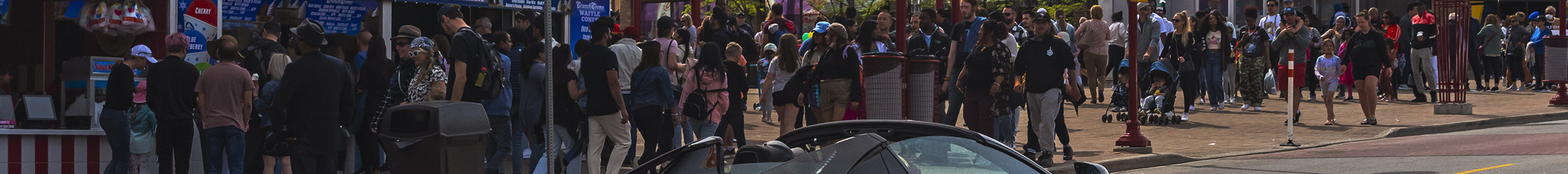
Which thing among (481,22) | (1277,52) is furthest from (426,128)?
(1277,52)

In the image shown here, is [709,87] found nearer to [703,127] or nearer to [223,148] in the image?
[703,127]

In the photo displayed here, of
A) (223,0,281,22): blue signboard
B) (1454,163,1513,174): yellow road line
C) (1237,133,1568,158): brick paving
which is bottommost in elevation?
(1454,163,1513,174): yellow road line

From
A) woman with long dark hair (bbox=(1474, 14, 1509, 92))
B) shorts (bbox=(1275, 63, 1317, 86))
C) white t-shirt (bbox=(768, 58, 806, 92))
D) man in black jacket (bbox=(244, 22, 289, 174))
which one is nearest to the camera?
man in black jacket (bbox=(244, 22, 289, 174))

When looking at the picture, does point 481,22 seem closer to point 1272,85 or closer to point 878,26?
point 878,26

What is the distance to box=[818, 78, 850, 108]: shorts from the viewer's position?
9.76 meters

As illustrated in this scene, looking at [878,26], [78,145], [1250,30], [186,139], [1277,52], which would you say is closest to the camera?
[186,139]

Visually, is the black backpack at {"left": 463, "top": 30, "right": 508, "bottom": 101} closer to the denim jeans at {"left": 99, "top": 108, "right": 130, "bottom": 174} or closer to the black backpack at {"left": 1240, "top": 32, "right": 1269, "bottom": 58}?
the denim jeans at {"left": 99, "top": 108, "right": 130, "bottom": 174}

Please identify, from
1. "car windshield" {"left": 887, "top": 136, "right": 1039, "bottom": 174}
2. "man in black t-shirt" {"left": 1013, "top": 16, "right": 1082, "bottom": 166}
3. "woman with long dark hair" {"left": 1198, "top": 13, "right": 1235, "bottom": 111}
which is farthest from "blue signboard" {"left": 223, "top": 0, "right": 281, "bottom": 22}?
"car windshield" {"left": 887, "top": 136, "right": 1039, "bottom": 174}

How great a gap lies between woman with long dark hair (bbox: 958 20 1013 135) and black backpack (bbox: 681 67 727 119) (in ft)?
5.05

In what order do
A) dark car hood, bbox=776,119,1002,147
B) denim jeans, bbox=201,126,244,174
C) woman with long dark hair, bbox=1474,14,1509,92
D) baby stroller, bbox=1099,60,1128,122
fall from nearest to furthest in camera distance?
dark car hood, bbox=776,119,1002,147 < denim jeans, bbox=201,126,244,174 < baby stroller, bbox=1099,60,1128,122 < woman with long dark hair, bbox=1474,14,1509,92

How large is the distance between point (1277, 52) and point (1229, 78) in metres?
0.73

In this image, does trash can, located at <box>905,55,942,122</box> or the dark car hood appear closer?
the dark car hood

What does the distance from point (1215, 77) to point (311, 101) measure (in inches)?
396

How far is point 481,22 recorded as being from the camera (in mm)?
10961
